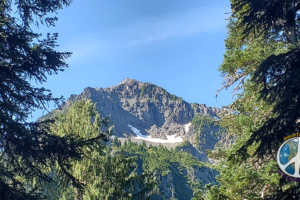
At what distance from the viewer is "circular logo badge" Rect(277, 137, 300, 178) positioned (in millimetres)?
4598

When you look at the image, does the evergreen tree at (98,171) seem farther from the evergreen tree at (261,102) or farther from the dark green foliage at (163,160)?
the dark green foliage at (163,160)

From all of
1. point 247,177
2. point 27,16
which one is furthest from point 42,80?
point 247,177

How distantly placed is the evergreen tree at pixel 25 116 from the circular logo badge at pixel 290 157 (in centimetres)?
467

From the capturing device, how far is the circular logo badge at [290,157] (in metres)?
4.60

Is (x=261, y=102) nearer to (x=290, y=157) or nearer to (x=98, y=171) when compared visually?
(x=290, y=157)

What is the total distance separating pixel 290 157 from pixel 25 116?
22.8 ft

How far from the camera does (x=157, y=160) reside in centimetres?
14688

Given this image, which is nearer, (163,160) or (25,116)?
(25,116)

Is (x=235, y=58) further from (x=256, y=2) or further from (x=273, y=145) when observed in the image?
(x=273, y=145)

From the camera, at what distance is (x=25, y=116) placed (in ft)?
24.0

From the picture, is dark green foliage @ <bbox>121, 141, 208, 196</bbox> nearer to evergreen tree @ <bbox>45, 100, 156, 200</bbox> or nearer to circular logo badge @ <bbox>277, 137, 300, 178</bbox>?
evergreen tree @ <bbox>45, 100, 156, 200</bbox>

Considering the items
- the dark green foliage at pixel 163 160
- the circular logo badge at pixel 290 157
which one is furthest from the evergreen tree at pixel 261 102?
the dark green foliage at pixel 163 160

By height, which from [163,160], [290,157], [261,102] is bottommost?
[290,157]

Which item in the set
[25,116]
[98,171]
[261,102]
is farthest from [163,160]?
[25,116]
